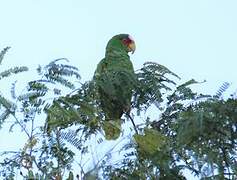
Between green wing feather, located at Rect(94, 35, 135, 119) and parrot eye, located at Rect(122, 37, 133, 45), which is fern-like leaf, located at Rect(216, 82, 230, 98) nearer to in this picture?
green wing feather, located at Rect(94, 35, 135, 119)

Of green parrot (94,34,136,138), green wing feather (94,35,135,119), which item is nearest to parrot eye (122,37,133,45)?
green parrot (94,34,136,138)

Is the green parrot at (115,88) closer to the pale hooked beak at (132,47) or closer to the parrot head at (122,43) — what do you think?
the parrot head at (122,43)

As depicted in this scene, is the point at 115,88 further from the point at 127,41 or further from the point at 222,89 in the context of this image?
the point at 127,41

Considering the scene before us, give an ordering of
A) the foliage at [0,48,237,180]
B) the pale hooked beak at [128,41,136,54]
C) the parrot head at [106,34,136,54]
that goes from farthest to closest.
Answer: the pale hooked beak at [128,41,136,54] < the parrot head at [106,34,136,54] < the foliage at [0,48,237,180]

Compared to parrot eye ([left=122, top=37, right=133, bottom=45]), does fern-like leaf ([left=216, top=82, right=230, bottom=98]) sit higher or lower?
lower

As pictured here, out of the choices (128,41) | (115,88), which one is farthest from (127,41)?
(115,88)

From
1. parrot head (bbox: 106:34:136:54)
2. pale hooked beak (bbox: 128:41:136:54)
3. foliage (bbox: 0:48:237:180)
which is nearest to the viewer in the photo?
foliage (bbox: 0:48:237:180)

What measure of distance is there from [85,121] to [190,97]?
55cm

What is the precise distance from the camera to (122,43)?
5902 millimetres

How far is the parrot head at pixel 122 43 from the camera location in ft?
18.9

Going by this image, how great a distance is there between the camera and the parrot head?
227 inches

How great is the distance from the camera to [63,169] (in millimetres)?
3238

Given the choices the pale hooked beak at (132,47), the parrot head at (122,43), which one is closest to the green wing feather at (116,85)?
the parrot head at (122,43)

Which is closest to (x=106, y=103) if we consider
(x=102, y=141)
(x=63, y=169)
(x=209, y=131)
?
(x=102, y=141)
